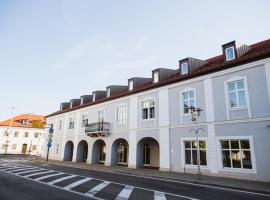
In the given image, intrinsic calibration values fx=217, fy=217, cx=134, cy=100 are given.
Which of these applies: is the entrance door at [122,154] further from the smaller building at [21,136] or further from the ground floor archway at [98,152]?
the smaller building at [21,136]

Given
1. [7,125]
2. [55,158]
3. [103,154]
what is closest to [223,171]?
[103,154]

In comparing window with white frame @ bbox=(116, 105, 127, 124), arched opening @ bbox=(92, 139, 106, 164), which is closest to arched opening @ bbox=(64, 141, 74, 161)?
arched opening @ bbox=(92, 139, 106, 164)

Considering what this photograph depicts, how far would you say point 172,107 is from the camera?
1997 cm

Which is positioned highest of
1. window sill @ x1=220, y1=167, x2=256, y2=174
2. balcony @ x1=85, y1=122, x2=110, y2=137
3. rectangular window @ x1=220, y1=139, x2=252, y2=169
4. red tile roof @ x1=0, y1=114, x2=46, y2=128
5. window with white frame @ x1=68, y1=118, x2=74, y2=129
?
red tile roof @ x1=0, y1=114, x2=46, y2=128

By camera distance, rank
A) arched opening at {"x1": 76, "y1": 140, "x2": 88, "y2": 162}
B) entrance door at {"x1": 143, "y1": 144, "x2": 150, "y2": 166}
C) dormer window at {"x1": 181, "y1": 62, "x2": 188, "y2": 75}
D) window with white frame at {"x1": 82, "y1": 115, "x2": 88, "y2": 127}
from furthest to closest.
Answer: arched opening at {"x1": 76, "y1": 140, "x2": 88, "y2": 162}, window with white frame at {"x1": 82, "y1": 115, "x2": 88, "y2": 127}, entrance door at {"x1": 143, "y1": 144, "x2": 150, "y2": 166}, dormer window at {"x1": 181, "y1": 62, "x2": 188, "y2": 75}

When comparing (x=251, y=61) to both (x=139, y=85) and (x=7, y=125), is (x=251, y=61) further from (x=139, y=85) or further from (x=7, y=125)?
(x=7, y=125)

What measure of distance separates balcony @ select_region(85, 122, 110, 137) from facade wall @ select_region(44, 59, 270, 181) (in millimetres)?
619

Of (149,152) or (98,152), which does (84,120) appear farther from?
(149,152)

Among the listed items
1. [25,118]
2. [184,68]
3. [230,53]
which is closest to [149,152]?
[184,68]

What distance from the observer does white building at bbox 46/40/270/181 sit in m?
14.6

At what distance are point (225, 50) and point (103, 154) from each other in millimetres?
21625

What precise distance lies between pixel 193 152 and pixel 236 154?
346 centimetres

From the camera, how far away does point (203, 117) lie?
17.6m

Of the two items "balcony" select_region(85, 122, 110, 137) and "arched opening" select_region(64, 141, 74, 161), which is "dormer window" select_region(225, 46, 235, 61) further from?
"arched opening" select_region(64, 141, 74, 161)
